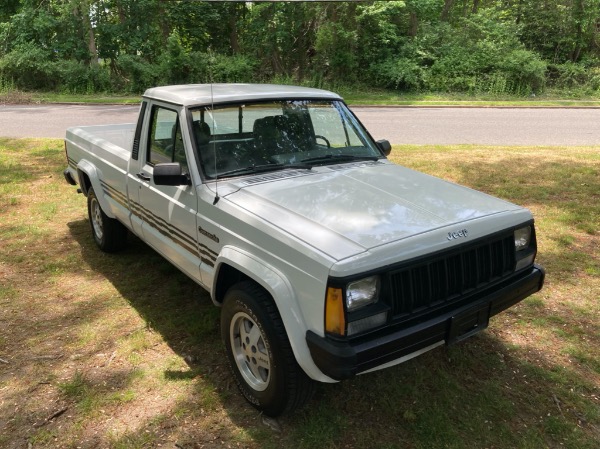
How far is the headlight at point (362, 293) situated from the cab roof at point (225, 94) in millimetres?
1916

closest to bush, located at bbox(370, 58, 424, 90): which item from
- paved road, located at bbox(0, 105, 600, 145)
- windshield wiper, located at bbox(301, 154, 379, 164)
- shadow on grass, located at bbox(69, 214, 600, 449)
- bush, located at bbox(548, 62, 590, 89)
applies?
paved road, located at bbox(0, 105, 600, 145)

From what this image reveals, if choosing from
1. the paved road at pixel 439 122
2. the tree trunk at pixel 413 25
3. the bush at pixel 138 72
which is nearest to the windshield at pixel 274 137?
the paved road at pixel 439 122

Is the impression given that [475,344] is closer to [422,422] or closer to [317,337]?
[422,422]

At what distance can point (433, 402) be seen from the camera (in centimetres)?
315

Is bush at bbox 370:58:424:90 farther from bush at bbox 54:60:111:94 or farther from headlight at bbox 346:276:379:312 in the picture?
headlight at bbox 346:276:379:312

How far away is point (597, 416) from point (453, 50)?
20570 mm

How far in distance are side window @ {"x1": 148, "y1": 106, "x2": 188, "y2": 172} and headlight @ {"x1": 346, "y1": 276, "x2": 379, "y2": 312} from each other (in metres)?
1.70

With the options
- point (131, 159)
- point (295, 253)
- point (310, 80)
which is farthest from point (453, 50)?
point (295, 253)

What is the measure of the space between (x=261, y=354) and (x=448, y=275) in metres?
1.17

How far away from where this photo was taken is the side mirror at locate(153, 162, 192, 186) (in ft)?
10.9

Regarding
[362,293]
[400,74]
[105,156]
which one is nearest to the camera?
[362,293]

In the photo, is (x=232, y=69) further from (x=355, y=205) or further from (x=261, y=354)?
(x=261, y=354)

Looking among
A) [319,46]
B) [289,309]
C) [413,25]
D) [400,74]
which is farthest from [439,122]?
[289,309]

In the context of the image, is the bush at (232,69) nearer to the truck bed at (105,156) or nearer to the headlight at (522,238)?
the truck bed at (105,156)
